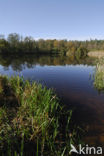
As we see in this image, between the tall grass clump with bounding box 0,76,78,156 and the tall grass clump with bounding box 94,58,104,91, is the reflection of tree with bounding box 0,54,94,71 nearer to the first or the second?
the tall grass clump with bounding box 94,58,104,91

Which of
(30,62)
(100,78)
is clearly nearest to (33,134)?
(100,78)

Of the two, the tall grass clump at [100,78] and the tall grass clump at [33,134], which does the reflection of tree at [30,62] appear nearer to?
the tall grass clump at [100,78]

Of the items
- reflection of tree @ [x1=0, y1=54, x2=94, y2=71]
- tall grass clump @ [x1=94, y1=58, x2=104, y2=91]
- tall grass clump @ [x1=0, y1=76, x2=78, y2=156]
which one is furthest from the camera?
reflection of tree @ [x1=0, y1=54, x2=94, y2=71]

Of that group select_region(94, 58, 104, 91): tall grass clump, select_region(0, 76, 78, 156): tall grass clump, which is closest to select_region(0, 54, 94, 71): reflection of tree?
select_region(94, 58, 104, 91): tall grass clump

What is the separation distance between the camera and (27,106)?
4.27 meters

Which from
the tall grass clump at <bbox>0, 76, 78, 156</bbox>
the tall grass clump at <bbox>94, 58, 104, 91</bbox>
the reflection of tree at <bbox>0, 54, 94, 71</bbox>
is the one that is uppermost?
the reflection of tree at <bbox>0, 54, 94, 71</bbox>

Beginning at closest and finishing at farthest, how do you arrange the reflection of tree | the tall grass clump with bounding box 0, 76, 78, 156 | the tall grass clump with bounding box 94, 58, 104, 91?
the tall grass clump with bounding box 0, 76, 78, 156 < the tall grass clump with bounding box 94, 58, 104, 91 < the reflection of tree

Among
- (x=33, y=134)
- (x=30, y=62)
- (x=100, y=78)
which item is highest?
(x=30, y=62)

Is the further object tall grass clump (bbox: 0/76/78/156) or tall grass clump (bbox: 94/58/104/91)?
tall grass clump (bbox: 94/58/104/91)

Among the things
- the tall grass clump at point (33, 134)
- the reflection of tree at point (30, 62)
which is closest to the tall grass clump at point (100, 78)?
the tall grass clump at point (33, 134)

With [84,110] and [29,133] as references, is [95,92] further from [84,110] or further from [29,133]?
[29,133]

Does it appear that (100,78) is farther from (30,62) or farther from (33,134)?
(30,62)

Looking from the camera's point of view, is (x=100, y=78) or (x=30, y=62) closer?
(x=100, y=78)

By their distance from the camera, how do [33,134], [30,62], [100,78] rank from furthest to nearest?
[30,62]
[100,78]
[33,134]
